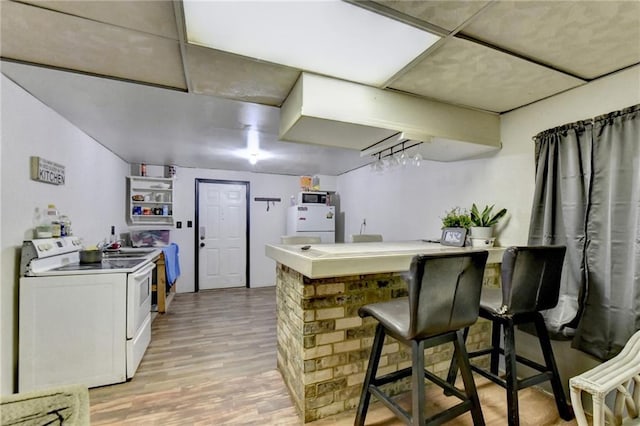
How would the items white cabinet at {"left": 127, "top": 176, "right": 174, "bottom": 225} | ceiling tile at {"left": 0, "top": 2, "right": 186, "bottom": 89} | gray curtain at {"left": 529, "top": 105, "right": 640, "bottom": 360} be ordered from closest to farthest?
ceiling tile at {"left": 0, "top": 2, "right": 186, "bottom": 89} < gray curtain at {"left": 529, "top": 105, "right": 640, "bottom": 360} < white cabinet at {"left": 127, "top": 176, "right": 174, "bottom": 225}

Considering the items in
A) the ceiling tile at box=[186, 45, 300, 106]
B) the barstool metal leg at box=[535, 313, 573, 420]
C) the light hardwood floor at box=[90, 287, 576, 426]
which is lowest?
the light hardwood floor at box=[90, 287, 576, 426]

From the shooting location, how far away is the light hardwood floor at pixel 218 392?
1.74m

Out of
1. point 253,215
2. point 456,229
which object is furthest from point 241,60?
point 253,215

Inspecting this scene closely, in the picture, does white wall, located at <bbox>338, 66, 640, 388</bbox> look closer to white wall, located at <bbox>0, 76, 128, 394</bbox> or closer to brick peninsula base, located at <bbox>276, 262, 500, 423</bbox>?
brick peninsula base, located at <bbox>276, 262, 500, 423</bbox>

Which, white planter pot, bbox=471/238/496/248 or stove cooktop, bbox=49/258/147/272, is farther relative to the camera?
white planter pot, bbox=471/238/496/248

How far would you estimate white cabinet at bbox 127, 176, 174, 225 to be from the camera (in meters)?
4.40

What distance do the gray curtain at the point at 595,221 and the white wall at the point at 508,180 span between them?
0.13m

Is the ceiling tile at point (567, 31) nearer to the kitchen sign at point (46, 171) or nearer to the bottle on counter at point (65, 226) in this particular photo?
the kitchen sign at point (46, 171)

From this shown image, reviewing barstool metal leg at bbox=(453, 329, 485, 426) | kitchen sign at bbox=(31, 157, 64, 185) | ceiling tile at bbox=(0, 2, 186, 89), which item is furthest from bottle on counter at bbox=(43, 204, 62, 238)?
barstool metal leg at bbox=(453, 329, 485, 426)

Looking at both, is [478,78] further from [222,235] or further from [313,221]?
[222,235]

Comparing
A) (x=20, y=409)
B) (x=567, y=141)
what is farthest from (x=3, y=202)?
(x=567, y=141)

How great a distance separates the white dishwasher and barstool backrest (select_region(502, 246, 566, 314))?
2.59 meters

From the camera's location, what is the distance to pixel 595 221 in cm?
175

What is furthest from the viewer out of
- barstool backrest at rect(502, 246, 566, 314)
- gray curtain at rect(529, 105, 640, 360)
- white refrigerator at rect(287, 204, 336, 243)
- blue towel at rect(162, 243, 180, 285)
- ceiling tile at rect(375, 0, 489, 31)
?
white refrigerator at rect(287, 204, 336, 243)
